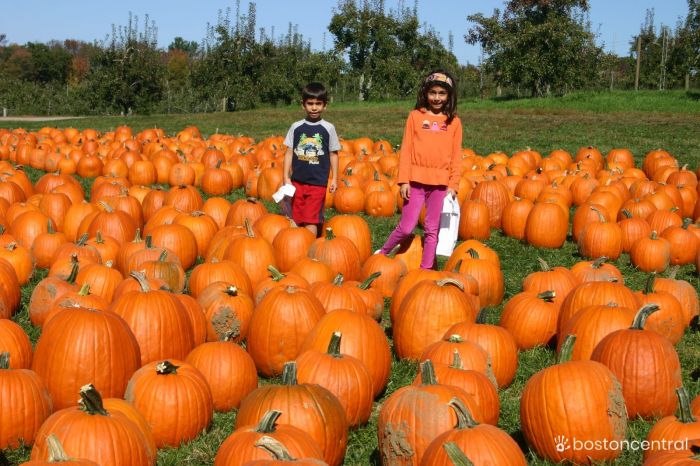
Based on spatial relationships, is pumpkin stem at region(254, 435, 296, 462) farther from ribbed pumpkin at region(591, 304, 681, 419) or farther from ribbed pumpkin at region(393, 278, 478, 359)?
ribbed pumpkin at region(393, 278, 478, 359)

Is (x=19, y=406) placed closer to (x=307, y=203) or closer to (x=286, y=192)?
(x=286, y=192)

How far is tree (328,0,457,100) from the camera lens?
44094mm

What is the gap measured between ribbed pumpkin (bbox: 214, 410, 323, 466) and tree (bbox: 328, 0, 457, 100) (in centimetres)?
4169

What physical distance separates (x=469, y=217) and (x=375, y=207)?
5.53 feet

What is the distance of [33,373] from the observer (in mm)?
4090

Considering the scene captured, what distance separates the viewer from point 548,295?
5.60 meters

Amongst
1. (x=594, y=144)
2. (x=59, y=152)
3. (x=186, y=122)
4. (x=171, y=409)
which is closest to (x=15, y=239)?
(x=171, y=409)

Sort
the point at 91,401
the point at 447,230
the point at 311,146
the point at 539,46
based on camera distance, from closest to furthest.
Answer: the point at 91,401 < the point at 447,230 < the point at 311,146 < the point at 539,46

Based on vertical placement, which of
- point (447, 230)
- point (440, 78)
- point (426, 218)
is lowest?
point (447, 230)

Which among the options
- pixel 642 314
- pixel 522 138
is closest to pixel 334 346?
pixel 642 314

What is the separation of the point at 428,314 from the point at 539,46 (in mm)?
33672

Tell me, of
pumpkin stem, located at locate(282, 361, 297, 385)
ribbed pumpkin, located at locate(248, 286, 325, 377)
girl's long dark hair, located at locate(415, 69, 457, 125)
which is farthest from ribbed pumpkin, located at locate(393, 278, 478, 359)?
girl's long dark hair, located at locate(415, 69, 457, 125)

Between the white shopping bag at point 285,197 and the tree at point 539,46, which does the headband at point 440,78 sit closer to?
the white shopping bag at point 285,197

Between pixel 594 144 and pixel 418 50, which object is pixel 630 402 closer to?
pixel 594 144
